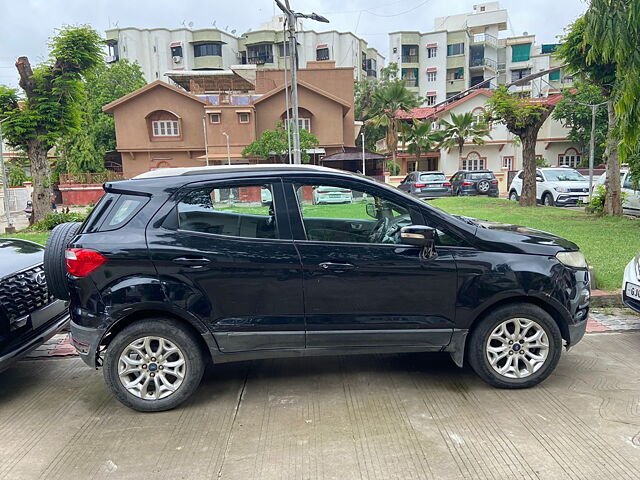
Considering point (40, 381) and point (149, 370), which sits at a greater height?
point (149, 370)

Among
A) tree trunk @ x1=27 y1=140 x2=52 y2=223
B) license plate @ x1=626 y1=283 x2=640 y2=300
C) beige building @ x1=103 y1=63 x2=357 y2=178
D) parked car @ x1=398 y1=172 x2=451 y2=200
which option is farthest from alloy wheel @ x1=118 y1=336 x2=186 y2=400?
beige building @ x1=103 y1=63 x2=357 y2=178

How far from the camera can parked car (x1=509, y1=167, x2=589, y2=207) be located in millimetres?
18078

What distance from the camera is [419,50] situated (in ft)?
189

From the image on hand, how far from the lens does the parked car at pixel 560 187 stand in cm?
1808

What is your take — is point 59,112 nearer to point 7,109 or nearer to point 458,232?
point 7,109

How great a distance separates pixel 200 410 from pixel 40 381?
1.74 meters

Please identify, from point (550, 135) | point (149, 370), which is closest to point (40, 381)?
point (149, 370)

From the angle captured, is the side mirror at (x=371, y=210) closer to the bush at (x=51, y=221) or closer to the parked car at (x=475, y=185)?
the bush at (x=51, y=221)

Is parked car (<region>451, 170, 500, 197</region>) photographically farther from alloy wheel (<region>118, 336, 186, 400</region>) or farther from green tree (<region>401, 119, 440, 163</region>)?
alloy wheel (<region>118, 336, 186, 400</region>)

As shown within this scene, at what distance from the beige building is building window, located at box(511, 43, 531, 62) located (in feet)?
109

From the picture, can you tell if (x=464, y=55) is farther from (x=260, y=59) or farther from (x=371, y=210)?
(x=371, y=210)

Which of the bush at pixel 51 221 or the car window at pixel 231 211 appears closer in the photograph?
the car window at pixel 231 211

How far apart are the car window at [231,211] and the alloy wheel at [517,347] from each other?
6.31ft

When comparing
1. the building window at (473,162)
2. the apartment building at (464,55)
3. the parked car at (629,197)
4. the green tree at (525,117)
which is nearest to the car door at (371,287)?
the parked car at (629,197)
